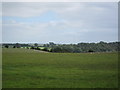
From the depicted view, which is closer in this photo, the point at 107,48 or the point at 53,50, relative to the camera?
the point at 107,48

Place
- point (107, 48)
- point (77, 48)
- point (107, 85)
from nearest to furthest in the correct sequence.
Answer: point (107, 85) < point (107, 48) < point (77, 48)

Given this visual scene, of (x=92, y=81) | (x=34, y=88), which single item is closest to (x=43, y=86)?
(x=34, y=88)

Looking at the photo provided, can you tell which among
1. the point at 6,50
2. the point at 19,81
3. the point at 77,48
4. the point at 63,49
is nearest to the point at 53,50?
the point at 63,49

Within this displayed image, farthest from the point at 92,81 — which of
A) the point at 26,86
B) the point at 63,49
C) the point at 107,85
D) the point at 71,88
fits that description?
the point at 63,49

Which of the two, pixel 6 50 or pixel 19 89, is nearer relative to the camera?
pixel 19 89

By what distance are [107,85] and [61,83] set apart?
97.2 inches

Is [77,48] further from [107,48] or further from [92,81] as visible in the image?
[92,81]

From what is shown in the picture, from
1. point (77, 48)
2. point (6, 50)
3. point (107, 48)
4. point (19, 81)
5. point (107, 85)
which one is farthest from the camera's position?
point (6, 50)

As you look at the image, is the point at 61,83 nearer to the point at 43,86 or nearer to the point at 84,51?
the point at 43,86

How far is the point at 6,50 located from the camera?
4312 centimetres

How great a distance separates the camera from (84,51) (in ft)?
131

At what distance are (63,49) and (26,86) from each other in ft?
105

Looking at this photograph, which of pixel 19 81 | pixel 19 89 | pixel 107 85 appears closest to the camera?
pixel 19 89

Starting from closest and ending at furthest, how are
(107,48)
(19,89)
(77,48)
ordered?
1. (19,89)
2. (107,48)
3. (77,48)
